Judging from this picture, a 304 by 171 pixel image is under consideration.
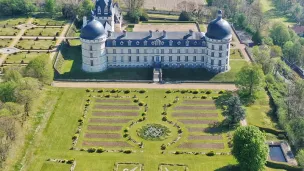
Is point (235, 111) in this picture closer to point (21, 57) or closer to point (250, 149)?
point (250, 149)

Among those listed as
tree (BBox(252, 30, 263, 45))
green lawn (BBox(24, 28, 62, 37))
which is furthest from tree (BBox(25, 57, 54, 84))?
tree (BBox(252, 30, 263, 45))

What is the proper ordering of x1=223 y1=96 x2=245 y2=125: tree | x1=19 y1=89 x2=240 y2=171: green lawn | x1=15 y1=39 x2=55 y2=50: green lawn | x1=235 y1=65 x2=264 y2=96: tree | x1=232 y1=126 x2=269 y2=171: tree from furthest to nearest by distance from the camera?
x1=15 y1=39 x2=55 y2=50: green lawn, x1=235 y1=65 x2=264 y2=96: tree, x1=223 y1=96 x2=245 y2=125: tree, x1=19 y1=89 x2=240 y2=171: green lawn, x1=232 y1=126 x2=269 y2=171: tree

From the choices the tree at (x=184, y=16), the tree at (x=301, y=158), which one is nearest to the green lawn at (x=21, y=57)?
the tree at (x=184, y=16)

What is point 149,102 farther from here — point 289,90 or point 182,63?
point 289,90

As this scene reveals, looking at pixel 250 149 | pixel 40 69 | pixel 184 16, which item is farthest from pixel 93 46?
pixel 184 16

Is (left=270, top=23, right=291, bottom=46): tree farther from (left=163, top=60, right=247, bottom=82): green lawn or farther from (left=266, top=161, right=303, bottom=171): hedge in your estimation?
(left=266, top=161, right=303, bottom=171): hedge

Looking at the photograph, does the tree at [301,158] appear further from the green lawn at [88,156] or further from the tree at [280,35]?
the tree at [280,35]
